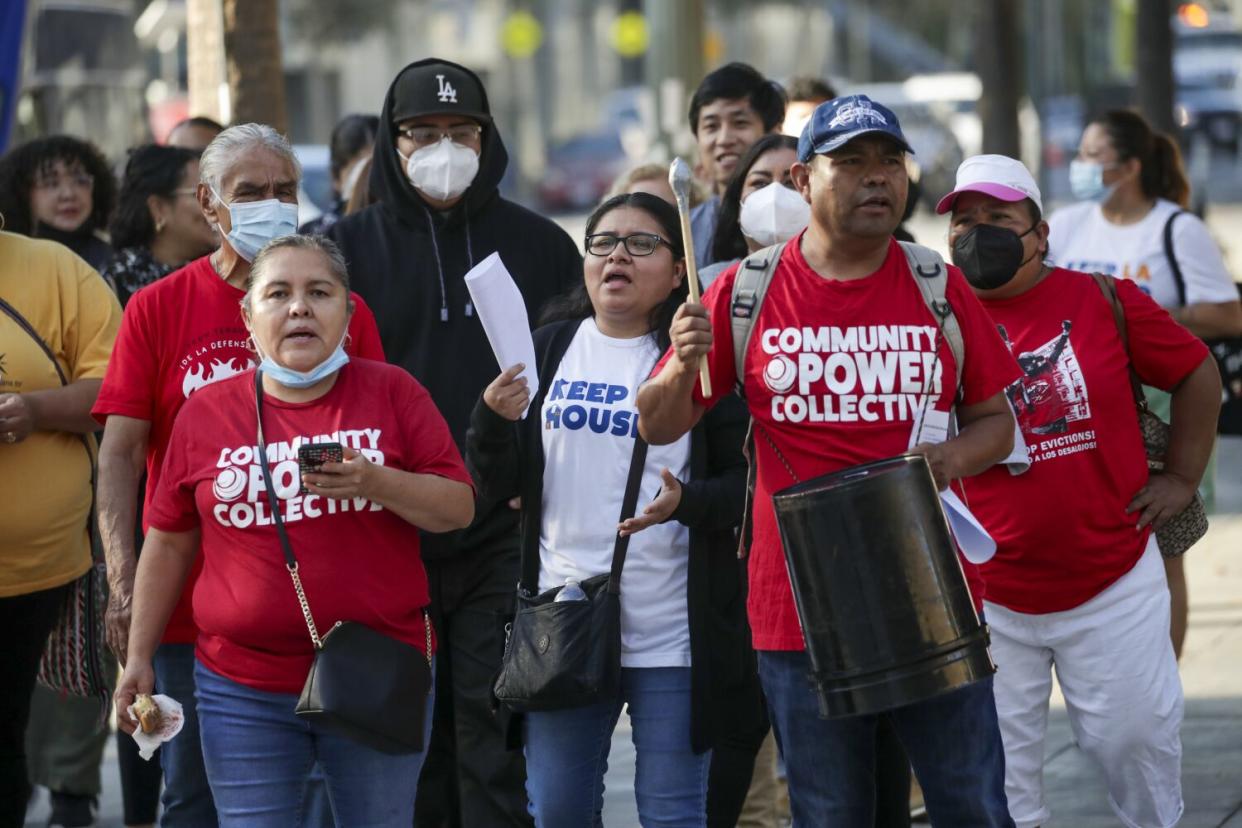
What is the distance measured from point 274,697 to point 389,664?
0.26 m

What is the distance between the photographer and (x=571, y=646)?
468 cm

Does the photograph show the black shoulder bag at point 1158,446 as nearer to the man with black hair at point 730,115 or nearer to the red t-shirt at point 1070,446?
the red t-shirt at point 1070,446

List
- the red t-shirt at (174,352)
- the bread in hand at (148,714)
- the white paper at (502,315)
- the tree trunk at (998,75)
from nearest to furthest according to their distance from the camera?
the bread in hand at (148,714), the white paper at (502,315), the red t-shirt at (174,352), the tree trunk at (998,75)

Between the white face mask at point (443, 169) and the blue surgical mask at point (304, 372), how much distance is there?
1.38 m

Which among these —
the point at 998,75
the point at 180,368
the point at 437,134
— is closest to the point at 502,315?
the point at 180,368

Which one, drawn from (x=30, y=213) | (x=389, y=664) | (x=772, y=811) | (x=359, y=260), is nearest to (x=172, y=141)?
(x=30, y=213)

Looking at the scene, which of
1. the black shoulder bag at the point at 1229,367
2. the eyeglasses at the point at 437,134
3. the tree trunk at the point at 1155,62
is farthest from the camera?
the tree trunk at the point at 1155,62

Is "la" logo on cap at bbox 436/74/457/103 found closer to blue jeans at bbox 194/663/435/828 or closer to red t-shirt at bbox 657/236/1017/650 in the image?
red t-shirt at bbox 657/236/1017/650

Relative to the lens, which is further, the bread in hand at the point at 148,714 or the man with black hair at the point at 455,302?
the man with black hair at the point at 455,302

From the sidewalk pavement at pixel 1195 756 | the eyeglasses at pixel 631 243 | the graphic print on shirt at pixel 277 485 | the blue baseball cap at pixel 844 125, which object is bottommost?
the sidewalk pavement at pixel 1195 756

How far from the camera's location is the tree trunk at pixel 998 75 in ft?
49.5

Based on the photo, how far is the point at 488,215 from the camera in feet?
19.2

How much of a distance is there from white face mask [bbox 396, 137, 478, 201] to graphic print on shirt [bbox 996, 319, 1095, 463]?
1.63 m

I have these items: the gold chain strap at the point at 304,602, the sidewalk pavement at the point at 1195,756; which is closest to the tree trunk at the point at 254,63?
the sidewalk pavement at the point at 1195,756
